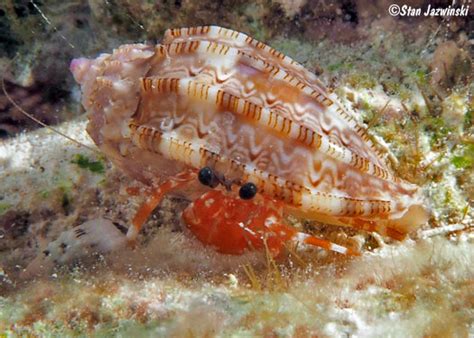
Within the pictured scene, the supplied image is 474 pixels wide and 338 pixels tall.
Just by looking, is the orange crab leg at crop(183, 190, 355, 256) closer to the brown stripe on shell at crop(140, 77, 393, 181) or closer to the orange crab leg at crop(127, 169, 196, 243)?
the orange crab leg at crop(127, 169, 196, 243)

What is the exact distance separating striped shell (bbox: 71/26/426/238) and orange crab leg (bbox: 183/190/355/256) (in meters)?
0.17

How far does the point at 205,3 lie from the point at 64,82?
1948mm

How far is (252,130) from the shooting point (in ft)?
9.39

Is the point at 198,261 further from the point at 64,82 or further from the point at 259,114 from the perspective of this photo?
the point at 64,82

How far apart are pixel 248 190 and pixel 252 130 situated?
1.27 ft

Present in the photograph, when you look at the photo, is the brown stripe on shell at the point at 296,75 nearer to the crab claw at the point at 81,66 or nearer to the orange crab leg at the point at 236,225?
the crab claw at the point at 81,66

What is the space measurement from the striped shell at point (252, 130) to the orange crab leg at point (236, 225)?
173 mm

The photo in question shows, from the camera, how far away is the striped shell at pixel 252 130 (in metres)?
2.83

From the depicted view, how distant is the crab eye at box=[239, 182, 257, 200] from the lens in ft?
9.12

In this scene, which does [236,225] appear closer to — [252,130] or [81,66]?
[252,130]

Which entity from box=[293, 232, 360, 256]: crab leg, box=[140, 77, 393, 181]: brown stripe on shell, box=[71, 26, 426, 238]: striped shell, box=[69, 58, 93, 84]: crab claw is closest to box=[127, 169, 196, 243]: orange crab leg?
box=[71, 26, 426, 238]: striped shell

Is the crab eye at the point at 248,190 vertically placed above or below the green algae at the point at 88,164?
above

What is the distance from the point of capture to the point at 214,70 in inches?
120

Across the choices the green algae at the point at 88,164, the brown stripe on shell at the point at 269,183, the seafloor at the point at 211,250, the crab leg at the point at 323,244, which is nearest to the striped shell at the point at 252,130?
the brown stripe on shell at the point at 269,183
